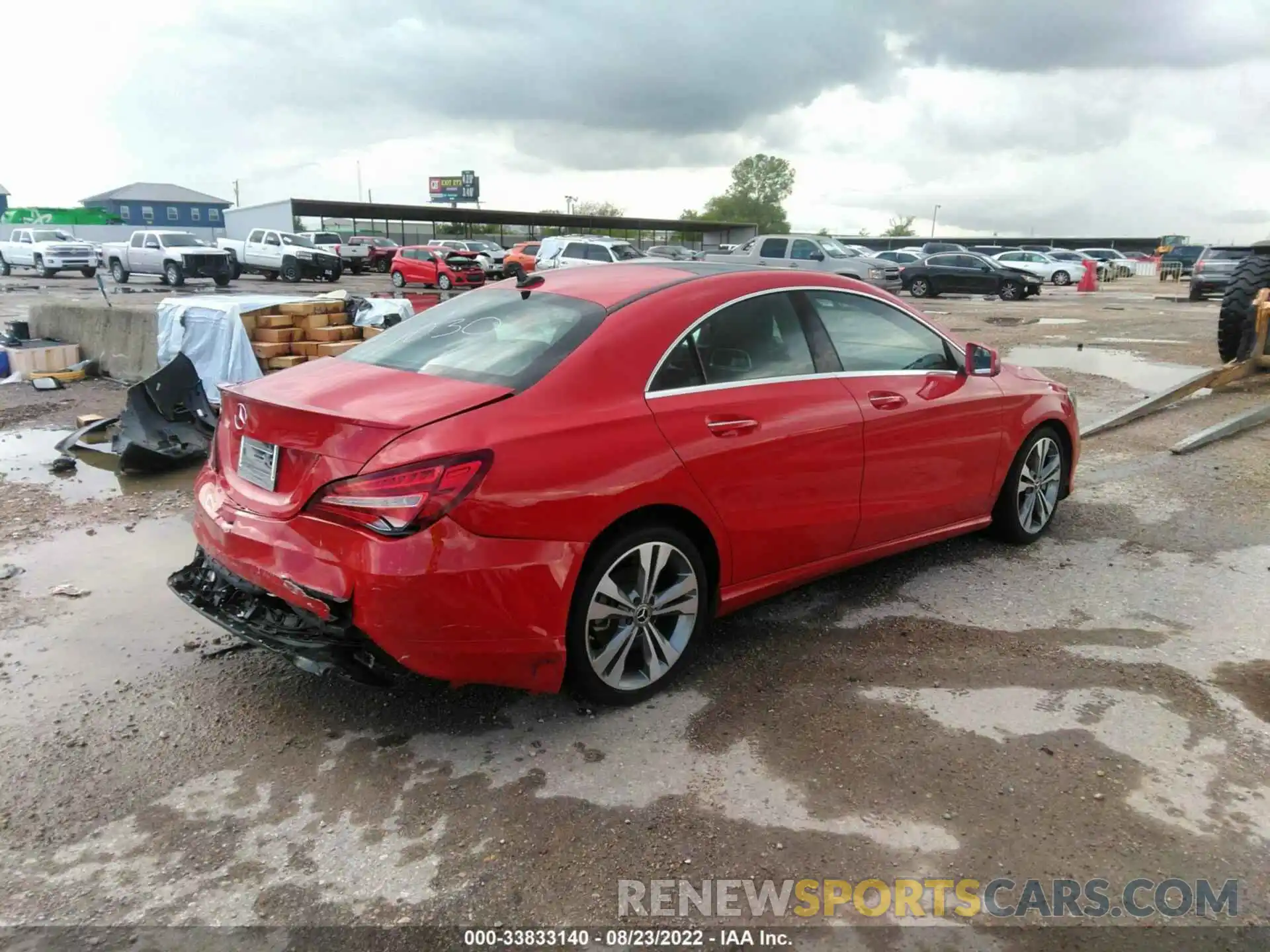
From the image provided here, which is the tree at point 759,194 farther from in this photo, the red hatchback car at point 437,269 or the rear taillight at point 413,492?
the rear taillight at point 413,492

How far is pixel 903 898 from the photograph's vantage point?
8.11 ft

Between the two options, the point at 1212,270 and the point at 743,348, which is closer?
the point at 743,348

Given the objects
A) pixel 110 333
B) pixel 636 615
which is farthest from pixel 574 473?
pixel 110 333

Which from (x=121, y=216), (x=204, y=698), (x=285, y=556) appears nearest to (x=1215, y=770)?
(x=285, y=556)

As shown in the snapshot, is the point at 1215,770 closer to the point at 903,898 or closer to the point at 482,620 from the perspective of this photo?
the point at 903,898

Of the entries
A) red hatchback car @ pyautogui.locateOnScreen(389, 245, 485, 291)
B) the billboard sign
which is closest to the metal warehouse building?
the billboard sign

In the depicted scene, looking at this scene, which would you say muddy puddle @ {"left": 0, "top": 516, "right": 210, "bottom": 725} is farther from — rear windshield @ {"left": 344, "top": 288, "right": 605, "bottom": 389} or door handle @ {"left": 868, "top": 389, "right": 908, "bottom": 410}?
door handle @ {"left": 868, "top": 389, "right": 908, "bottom": 410}

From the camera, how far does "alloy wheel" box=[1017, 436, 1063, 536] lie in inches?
203

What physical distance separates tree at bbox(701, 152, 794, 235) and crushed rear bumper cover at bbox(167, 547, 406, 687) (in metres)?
122

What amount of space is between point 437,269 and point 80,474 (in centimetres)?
2551

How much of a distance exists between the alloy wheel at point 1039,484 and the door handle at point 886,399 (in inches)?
49.9

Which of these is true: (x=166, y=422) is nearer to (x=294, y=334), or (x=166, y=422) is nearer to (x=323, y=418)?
(x=294, y=334)

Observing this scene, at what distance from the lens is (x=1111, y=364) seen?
12.6m

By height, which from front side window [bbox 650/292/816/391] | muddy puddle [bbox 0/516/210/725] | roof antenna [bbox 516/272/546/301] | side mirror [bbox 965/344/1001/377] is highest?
roof antenna [bbox 516/272/546/301]
